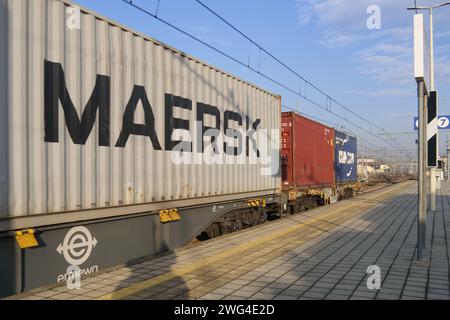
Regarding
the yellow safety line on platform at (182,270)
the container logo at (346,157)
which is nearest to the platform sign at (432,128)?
the yellow safety line on platform at (182,270)

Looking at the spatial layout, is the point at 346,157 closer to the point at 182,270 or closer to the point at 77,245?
the point at 182,270

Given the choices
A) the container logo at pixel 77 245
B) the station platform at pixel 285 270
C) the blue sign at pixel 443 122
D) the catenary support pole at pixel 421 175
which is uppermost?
the blue sign at pixel 443 122

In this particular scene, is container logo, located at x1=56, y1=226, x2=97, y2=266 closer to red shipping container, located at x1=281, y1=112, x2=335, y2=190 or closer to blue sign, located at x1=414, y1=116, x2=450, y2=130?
red shipping container, located at x1=281, y1=112, x2=335, y2=190

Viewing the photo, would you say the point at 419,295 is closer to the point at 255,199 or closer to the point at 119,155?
the point at 119,155

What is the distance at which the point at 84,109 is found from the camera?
5539 mm

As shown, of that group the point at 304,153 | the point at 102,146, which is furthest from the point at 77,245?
the point at 304,153

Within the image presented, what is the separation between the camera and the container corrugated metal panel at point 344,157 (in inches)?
804

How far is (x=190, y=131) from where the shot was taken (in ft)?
25.6

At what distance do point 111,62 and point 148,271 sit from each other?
2.99 m

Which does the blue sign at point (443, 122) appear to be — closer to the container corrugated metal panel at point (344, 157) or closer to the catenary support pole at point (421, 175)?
the container corrugated metal panel at point (344, 157)

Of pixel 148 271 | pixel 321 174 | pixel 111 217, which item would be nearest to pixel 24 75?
pixel 111 217

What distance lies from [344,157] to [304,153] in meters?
7.57

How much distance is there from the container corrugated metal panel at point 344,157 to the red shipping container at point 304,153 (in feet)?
6.00

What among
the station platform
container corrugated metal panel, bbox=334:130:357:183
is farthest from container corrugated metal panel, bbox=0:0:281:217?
container corrugated metal panel, bbox=334:130:357:183
